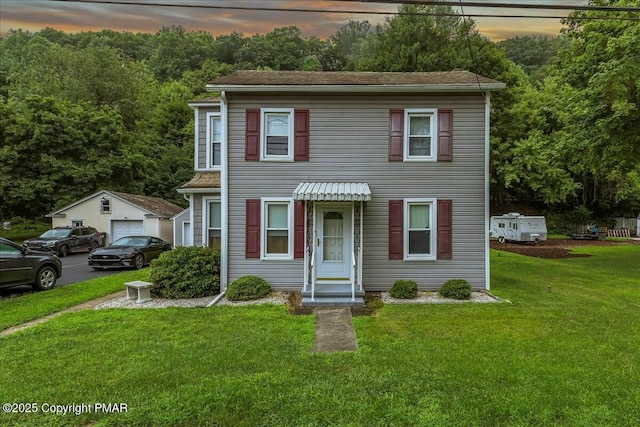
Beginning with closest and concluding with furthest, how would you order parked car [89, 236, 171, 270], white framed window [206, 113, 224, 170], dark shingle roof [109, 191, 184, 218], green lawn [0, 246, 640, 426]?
1. green lawn [0, 246, 640, 426]
2. white framed window [206, 113, 224, 170]
3. parked car [89, 236, 171, 270]
4. dark shingle roof [109, 191, 184, 218]

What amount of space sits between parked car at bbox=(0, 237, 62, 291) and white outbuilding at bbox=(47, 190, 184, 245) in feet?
40.7

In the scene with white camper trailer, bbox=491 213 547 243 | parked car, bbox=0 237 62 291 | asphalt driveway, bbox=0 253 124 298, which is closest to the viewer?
parked car, bbox=0 237 62 291

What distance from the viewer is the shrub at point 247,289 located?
9.02m

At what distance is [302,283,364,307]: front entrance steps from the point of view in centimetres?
854

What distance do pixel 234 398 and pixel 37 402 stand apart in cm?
222

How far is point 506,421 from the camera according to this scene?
3.73 metres

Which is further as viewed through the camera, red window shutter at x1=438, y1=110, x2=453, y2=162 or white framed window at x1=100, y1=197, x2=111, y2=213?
white framed window at x1=100, y1=197, x2=111, y2=213

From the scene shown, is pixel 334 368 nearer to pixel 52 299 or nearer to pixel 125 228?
pixel 52 299

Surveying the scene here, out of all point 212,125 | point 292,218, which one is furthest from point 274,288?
point 212,125

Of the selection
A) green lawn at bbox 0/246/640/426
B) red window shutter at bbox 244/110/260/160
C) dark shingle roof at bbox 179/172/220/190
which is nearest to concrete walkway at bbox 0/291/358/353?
green lawn at bbox 0/246/640/426

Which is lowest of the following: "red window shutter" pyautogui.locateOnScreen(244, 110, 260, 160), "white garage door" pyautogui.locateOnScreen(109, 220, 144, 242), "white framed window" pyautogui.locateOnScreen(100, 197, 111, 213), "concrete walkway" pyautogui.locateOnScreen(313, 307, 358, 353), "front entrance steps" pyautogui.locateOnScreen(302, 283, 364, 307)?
"concrete walkway" pyautogui.locateOnScreen(313, 307, 358, 353)

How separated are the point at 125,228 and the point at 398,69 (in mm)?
22127

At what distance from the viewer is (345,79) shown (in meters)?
10.4

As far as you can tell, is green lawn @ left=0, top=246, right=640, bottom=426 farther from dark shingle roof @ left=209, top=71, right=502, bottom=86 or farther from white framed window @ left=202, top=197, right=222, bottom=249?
dark shingle roof @ left=209, top=71, right=502, bottom=86
